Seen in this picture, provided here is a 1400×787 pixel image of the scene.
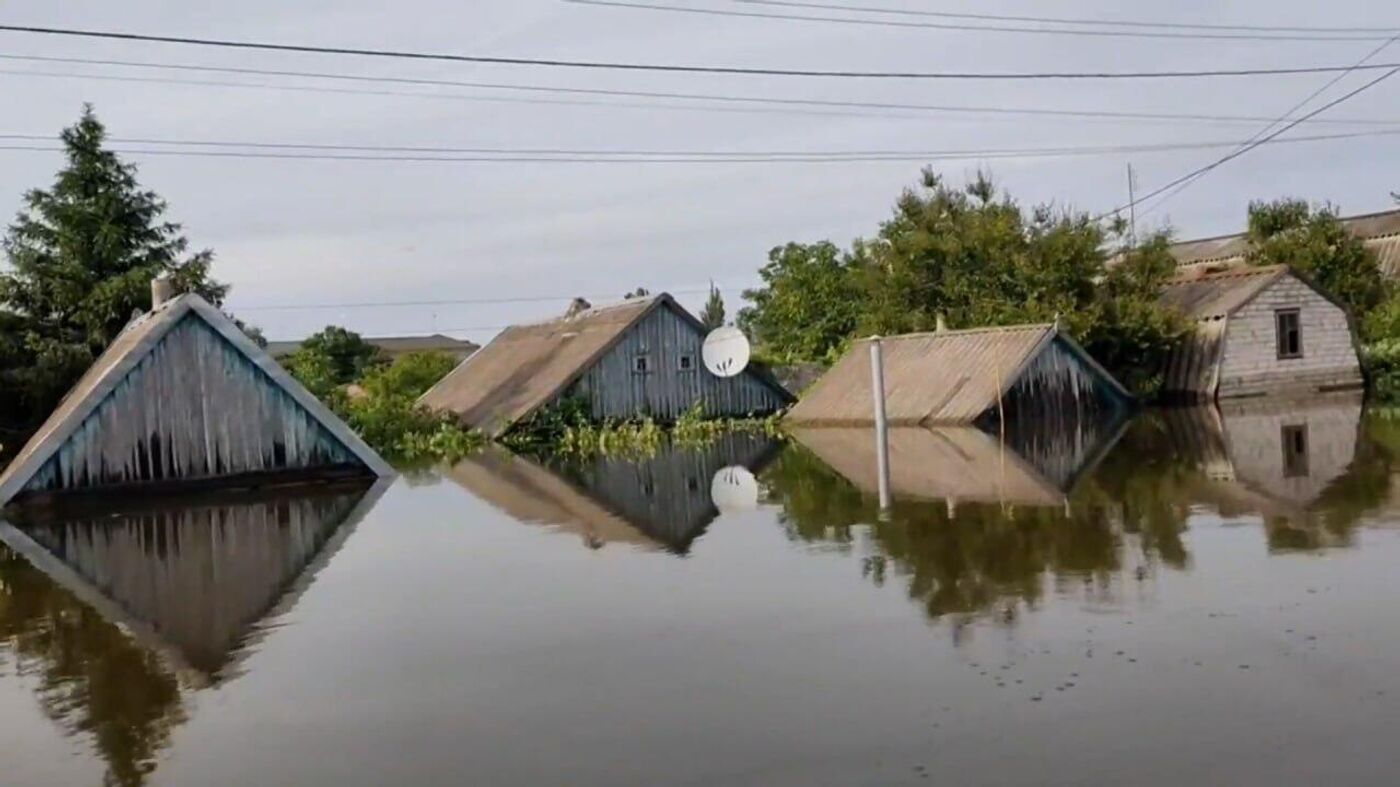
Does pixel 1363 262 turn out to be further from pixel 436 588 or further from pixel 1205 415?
pixel 436 588

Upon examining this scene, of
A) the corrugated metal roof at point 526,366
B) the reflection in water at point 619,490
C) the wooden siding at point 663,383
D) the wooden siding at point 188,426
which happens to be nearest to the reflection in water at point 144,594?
the wooden siding at point 188,426

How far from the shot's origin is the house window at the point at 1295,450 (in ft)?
52.1

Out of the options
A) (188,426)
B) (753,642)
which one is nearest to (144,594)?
(753,642)

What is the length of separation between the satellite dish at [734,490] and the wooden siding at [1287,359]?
53.1 feet

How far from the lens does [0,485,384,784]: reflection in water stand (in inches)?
320

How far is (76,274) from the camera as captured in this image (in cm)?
3241

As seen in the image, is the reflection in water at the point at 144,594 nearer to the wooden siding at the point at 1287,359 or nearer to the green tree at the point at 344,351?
the wooden siding at the point at 1287,359

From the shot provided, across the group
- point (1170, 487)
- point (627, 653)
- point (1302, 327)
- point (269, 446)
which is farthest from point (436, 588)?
point (1302, 327)

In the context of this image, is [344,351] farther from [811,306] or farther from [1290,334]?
[1290,334]

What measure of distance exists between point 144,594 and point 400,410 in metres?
23.4

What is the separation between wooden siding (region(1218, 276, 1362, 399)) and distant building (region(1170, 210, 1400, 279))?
30.9 ft

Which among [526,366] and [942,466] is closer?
[942,466]

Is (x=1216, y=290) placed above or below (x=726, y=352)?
above

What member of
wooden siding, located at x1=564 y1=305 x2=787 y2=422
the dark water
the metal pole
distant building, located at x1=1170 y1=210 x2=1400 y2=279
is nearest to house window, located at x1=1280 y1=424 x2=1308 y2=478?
the dark water
